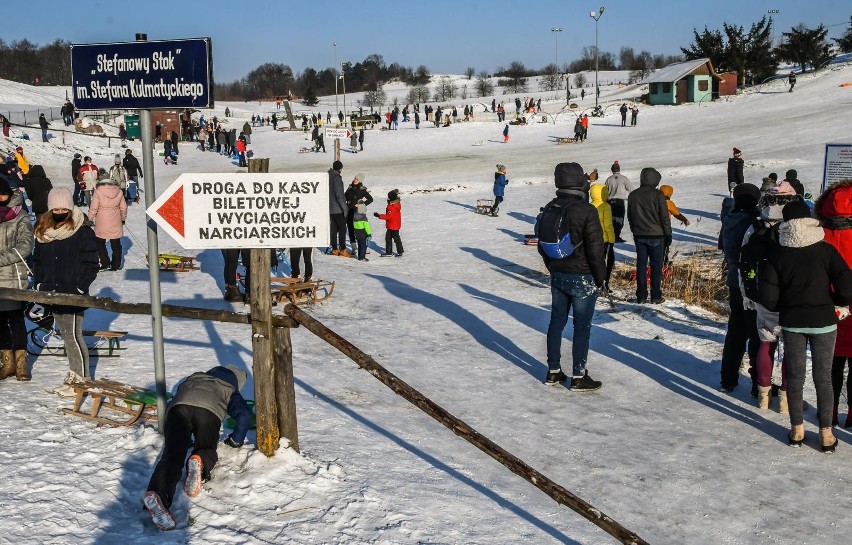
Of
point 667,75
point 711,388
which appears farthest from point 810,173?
point 667,75

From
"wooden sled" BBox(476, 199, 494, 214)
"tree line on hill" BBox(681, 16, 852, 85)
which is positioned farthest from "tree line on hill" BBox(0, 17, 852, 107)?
"wooden sled" BBox(476, 199, 494, 214)

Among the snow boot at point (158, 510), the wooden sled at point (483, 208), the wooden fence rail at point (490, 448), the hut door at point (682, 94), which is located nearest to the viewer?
the wooden fence rail at point (490, 448)

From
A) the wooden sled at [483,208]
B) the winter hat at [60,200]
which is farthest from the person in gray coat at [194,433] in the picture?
the wooden sled at [483,208]

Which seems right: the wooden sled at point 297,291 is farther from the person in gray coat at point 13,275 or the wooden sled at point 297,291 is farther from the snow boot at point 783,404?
the snow boot at point 783,404

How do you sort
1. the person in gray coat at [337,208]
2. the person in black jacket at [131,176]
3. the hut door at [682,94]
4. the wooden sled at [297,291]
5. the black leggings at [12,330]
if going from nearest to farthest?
the black leggings at [12,330]
the wooden sled at [297,291]
the person in gray coat at [337,208]
the person in black jacket at [131,176]
the hut door at [682,94]

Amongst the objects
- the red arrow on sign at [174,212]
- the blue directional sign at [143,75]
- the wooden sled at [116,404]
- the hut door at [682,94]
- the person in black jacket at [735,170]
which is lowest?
the wooden sled at [116,404]

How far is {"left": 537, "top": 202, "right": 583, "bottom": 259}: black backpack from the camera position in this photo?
7.06 meters

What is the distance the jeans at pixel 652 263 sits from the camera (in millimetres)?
10938

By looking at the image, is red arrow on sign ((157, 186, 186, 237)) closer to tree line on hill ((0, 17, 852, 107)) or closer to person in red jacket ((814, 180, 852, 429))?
person in red jacket ((814, 180, 852, 429))

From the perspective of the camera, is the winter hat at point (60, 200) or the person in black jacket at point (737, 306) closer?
the winter hat at point (60, 200)

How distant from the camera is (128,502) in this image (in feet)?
15.1

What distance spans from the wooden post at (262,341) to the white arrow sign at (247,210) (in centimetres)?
22

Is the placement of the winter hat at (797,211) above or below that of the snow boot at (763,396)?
above

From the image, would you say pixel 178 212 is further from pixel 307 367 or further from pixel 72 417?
pixel 307 367
